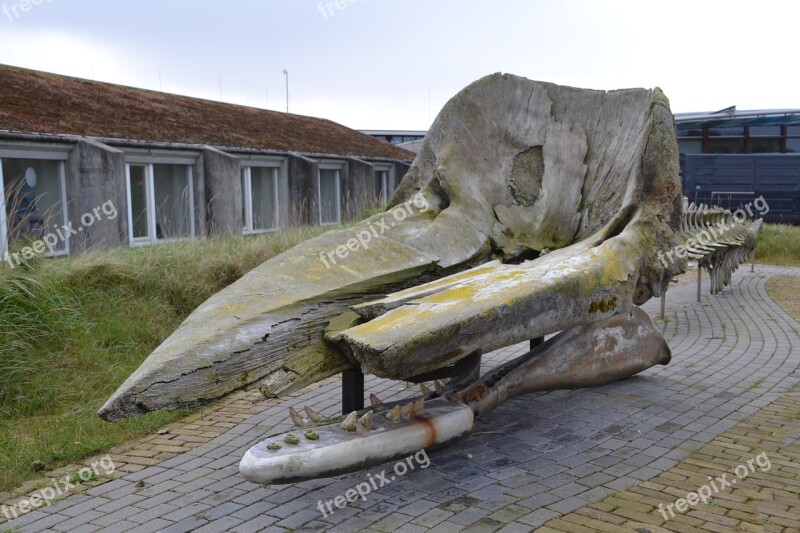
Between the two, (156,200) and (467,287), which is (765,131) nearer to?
(156,200)

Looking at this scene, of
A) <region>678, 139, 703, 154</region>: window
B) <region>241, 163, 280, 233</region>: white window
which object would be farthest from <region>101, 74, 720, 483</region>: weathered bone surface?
<region>678, 139, 703, 154</region>: window

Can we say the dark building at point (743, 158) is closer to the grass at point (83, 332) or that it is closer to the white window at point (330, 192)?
the white window at point (330, 192)

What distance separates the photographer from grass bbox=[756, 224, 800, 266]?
17.6 metres

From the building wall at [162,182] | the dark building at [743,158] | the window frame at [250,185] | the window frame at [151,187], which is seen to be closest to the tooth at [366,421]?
the building wall at [162,182]

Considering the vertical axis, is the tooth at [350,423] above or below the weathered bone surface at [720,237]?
below

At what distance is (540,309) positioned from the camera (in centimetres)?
381

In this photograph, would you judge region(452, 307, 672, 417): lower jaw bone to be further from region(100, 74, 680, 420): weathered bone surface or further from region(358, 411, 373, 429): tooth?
region(358, 411, 373, 429): tooth

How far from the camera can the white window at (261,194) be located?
16.8m

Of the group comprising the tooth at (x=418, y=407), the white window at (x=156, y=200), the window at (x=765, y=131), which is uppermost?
the window at (x=765, y=131)

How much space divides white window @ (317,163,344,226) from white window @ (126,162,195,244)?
15.9ft

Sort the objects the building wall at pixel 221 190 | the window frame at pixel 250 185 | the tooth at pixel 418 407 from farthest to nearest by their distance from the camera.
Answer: the window frame at pixel 250 185 < the building wall at pixel 221 190 < the tooth at pixel 418 407

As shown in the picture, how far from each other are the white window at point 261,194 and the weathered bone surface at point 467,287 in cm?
1123

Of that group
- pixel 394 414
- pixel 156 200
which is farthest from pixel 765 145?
pixel 394 414

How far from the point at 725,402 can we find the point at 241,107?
17.6 m
